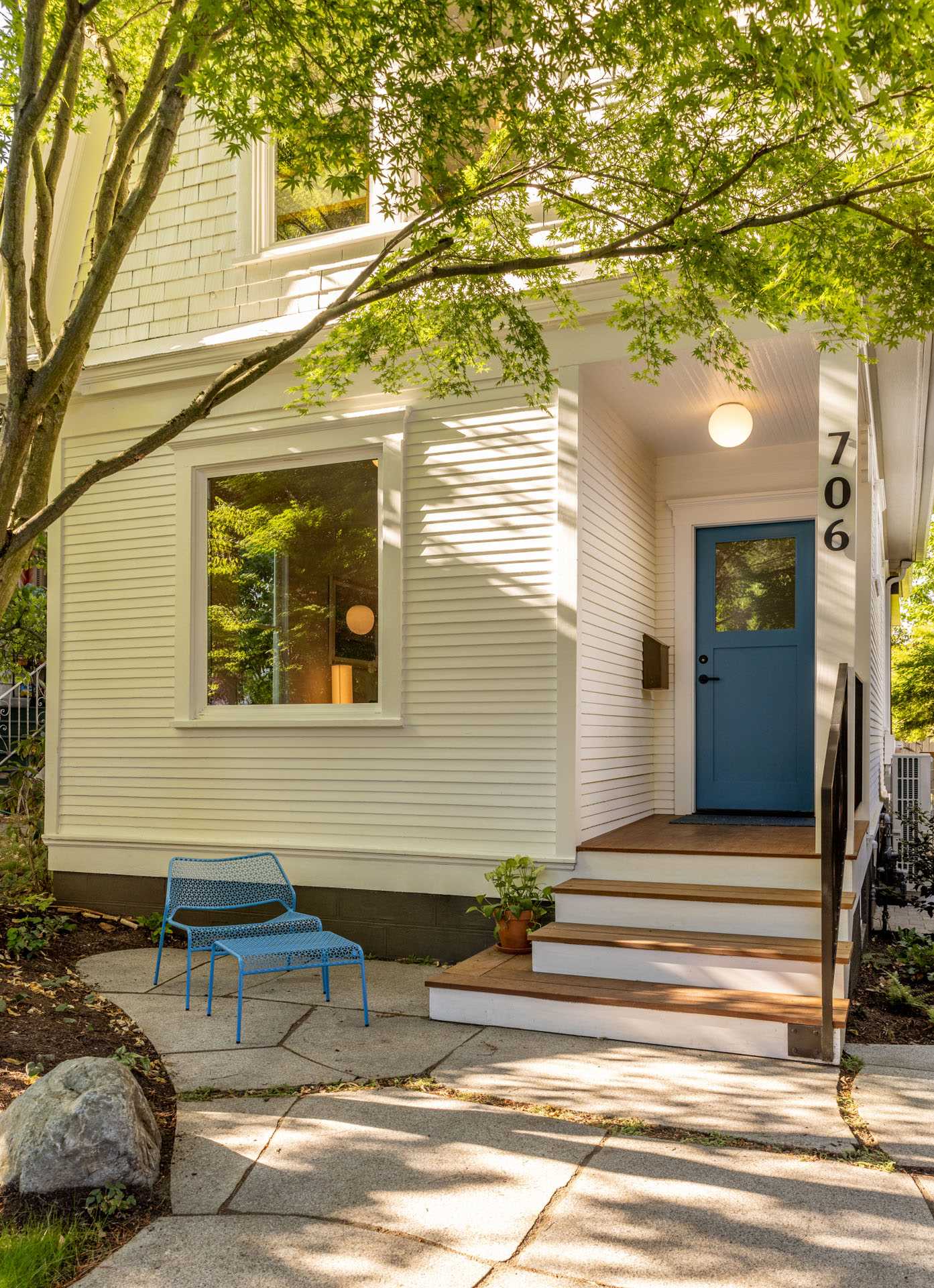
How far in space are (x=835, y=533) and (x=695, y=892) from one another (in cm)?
192

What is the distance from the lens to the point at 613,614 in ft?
21.4

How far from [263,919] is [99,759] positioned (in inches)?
65.3

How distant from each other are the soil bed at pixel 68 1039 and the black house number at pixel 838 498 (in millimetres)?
3903

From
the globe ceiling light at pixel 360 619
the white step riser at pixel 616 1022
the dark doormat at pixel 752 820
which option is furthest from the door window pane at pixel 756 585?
the white step riser at pixel 616 1022

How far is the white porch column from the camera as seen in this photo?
5262 millimetres

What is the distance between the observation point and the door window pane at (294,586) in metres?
6.55

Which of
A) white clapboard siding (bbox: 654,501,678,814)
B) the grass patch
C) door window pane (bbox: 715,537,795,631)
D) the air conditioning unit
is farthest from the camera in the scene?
the air conditioning unit

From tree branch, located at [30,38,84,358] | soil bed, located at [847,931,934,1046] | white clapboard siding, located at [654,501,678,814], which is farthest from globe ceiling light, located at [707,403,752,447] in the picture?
tree branch, located at [30,38,84,358]

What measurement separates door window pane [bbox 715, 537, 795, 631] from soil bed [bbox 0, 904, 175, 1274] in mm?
4396

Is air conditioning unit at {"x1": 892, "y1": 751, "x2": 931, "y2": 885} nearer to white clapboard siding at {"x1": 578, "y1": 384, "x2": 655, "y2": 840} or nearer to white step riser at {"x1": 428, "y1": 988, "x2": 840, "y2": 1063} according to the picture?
white clapboard siding at {"x1": 578, "y1": 384, "x2": 655, "y2": 840}

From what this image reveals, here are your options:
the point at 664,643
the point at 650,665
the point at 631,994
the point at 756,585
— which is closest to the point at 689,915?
the point at 631,994

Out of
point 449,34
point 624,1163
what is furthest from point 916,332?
point 624,1163

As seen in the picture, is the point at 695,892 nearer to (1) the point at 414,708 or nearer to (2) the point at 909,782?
(1) the point at 414,708

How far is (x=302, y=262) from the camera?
6.75 meters
